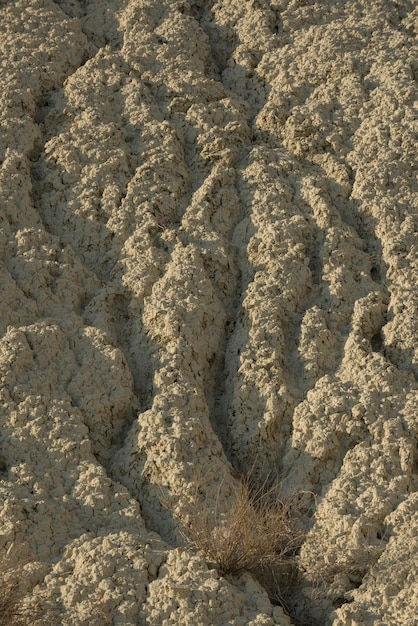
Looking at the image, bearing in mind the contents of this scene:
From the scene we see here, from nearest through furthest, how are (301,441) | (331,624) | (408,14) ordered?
(331,624), (301,441), (408,14)

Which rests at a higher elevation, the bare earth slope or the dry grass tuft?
the bare earth slope

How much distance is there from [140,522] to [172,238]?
1.26 metres

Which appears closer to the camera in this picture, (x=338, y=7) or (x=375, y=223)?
(x=375, y=223)

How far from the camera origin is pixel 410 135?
14.9ft

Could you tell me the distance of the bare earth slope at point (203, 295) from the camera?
3338 mm

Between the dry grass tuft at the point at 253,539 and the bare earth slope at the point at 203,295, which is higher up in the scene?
the bare earth slope at the point at 203,295

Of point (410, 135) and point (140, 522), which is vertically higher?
point (410, 135)

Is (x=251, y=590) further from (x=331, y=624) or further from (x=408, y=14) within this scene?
(x=408, y=14)

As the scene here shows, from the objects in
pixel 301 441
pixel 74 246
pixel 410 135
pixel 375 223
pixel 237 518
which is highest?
pixel 410 135

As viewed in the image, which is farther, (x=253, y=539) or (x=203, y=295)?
(x=203, y=295)

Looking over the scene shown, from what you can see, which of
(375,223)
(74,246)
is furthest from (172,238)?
(375,223)

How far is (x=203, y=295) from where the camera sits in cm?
403

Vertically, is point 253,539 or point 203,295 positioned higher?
point 203,295

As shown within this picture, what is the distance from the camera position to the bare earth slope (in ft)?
11.0
